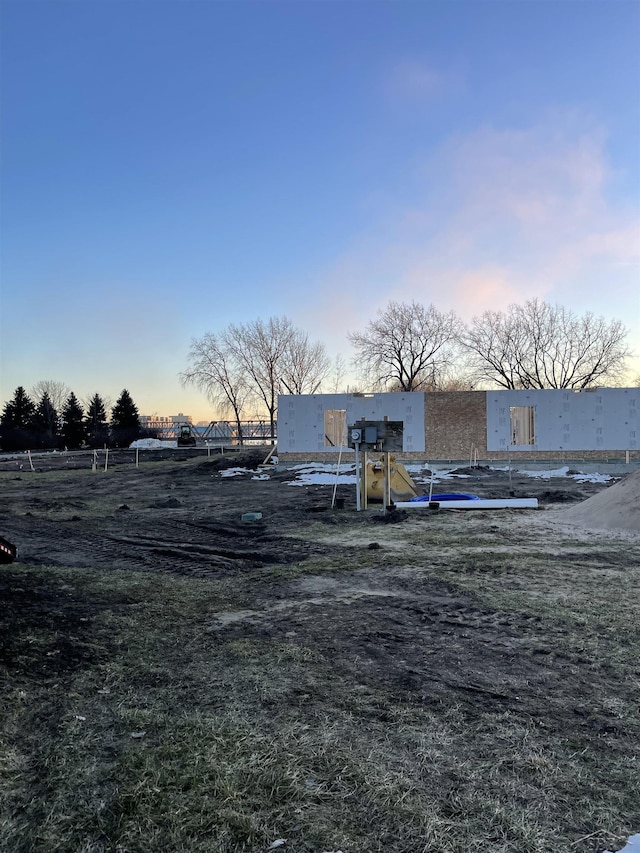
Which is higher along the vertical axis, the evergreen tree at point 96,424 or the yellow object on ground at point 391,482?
the evergreen tree at point 96,424

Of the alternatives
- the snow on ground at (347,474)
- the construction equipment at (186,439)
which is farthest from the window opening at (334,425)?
the construction equipment at (186,439)

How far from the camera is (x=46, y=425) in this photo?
55.2 metres

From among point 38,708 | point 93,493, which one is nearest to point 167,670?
point 38,708

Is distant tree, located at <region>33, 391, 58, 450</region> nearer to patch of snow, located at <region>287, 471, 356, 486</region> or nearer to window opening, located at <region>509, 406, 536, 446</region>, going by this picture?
patch of snow, located at <region>287, 471, 356, 486</region>

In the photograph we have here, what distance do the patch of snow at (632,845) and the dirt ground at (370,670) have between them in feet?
0.12

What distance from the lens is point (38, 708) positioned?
2.88 m

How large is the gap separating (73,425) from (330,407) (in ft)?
120

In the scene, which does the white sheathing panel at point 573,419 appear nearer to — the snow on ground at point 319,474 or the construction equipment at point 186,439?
the snow on ground at point 319,474

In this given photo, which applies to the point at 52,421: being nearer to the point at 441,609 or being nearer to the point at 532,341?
the point at 532,341

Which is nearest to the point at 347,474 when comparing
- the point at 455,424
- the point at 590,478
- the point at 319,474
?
the point at 319,474

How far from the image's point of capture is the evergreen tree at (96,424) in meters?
51.5

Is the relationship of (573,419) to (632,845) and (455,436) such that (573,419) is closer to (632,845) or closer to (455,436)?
(455,436)

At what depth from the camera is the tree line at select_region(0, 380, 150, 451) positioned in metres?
48.5

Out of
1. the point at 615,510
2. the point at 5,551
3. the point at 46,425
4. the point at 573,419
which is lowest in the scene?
the point at 615,510
